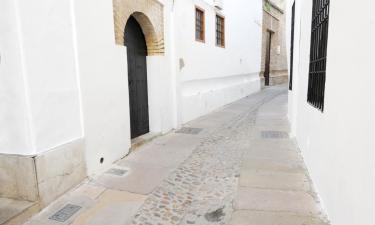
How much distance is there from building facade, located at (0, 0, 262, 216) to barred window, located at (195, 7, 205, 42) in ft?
3.73

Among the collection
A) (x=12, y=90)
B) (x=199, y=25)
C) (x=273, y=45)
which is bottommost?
(x=12, y=90)

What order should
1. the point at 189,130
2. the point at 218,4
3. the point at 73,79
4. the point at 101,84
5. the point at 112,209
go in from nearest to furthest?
the point at 112,209
the point at 73,79
the point at 101,84
the point at 189,130
the point at 218,4

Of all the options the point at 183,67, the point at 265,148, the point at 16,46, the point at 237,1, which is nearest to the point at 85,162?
the point at 16,46

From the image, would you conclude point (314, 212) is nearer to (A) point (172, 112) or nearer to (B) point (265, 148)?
(B) point (265, 148)

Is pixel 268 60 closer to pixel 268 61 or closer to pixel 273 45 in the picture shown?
pixel 268 61

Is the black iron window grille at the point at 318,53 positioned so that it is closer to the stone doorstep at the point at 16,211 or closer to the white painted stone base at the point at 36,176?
the white painted stone base at the point at 36,176

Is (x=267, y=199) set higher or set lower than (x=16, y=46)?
lower

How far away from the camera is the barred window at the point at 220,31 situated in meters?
10.3

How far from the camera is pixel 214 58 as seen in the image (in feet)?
31.9

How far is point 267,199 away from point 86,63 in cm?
291

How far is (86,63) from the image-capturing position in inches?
150

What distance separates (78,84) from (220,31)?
7778 mm

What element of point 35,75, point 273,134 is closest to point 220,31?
point 273,134

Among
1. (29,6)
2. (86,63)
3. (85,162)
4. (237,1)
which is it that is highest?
(237,1)
